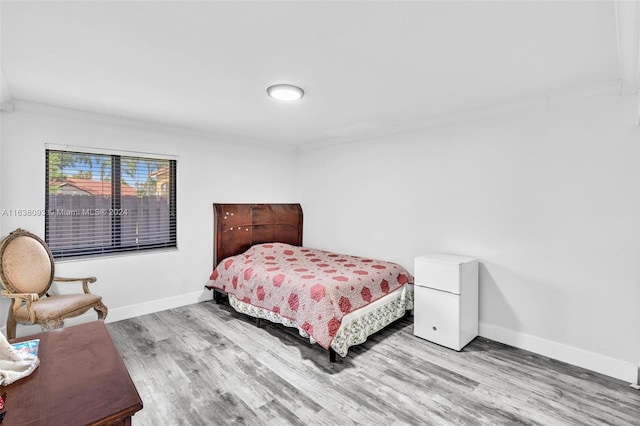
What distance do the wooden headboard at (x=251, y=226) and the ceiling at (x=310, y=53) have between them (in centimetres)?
164

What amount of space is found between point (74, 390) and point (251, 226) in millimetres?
3517

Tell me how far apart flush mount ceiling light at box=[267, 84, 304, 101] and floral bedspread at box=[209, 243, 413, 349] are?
1704mm

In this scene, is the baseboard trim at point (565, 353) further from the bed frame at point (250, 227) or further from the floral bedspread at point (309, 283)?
the bed frame at point (250, 227)

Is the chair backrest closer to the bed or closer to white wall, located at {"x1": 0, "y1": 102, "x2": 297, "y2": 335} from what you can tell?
white wall, located at {"x1": 0, "y1": 102, "x2": 297, "y2": 335}

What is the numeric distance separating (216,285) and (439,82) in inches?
134

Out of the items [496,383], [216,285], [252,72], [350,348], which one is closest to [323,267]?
[350,348]

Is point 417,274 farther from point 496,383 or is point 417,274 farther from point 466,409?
point 466,409

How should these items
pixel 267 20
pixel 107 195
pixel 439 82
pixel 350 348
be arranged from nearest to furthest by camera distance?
pixel 267 20
pixel 439 82
pixel 350 348
pixel 107 195

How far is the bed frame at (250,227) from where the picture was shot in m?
4.26

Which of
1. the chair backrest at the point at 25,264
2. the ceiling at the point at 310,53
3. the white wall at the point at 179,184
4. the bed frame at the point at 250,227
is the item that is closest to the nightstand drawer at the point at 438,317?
the ceiling at the point at 310,53

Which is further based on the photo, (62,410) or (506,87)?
(506,87)

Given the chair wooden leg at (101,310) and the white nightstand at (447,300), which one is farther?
the chair wooden leg at (101,310)

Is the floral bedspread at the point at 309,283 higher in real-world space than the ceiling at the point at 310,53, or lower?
lower

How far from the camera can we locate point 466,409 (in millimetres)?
2053
